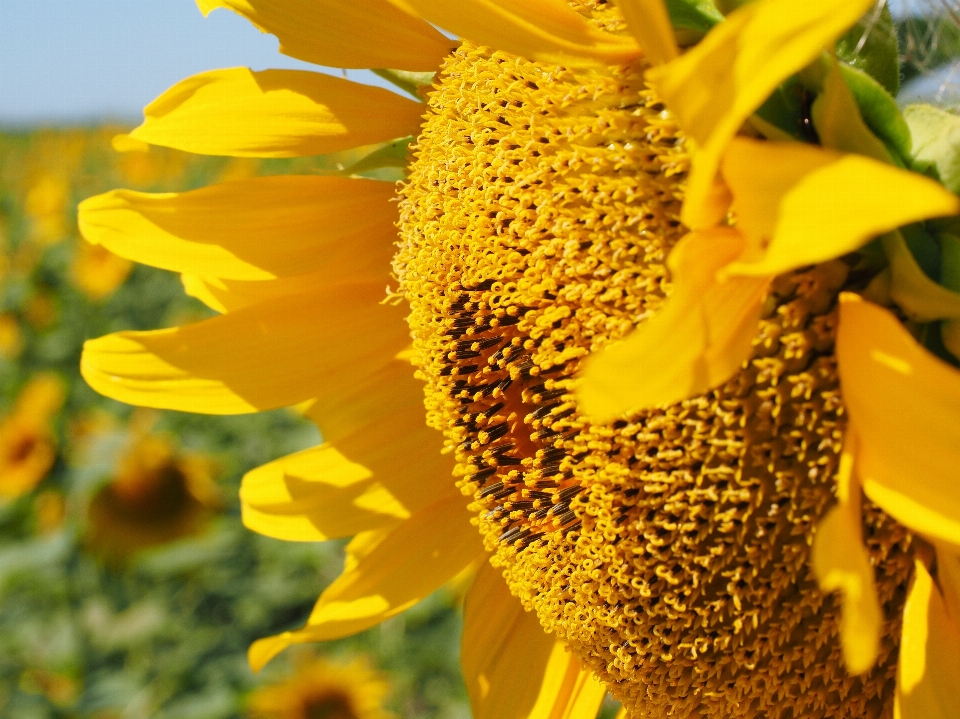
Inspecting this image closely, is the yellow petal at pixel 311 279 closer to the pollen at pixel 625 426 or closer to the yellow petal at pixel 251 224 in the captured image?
the yellow petal at pixel 251 224

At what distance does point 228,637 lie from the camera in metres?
5.38

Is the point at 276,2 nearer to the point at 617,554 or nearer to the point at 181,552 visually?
the point at 617,554

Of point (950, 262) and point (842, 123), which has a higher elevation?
point (842, 123)

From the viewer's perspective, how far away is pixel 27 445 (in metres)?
5.59

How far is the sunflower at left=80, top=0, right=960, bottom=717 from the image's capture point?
0.91 meters

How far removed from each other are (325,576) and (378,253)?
4.15m

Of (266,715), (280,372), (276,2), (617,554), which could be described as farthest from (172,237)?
(266,715)

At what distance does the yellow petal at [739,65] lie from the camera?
0.78 m

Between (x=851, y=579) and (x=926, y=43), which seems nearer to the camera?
(x=851, y=579)

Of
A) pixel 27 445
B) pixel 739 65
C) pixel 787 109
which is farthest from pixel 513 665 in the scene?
pixel 27 445

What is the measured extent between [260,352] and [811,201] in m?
1.17

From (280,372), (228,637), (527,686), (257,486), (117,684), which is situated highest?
(280,372)

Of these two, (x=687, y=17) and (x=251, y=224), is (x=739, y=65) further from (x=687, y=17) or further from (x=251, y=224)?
(x=251, y=224)

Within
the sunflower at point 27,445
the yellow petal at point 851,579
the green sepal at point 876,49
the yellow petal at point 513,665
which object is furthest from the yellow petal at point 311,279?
the sunflower at point 27,445
